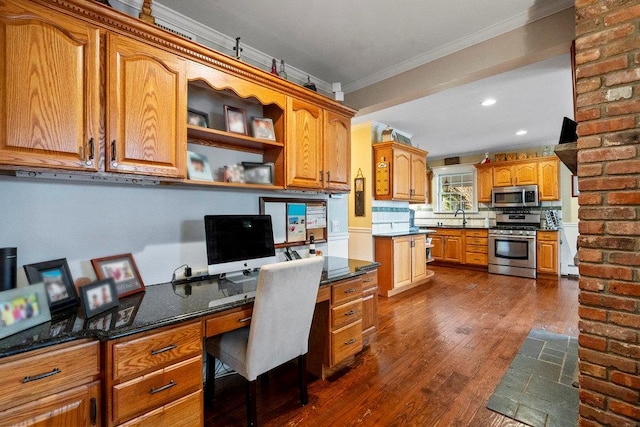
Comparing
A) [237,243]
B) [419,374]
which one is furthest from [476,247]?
[237,243]

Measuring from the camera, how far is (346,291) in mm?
2170

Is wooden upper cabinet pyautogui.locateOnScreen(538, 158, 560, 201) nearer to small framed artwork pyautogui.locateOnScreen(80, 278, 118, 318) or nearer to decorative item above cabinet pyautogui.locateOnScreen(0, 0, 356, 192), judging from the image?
decorative item above cabinet pyautogui.locateOnScreen(0, 0, 356, 192)

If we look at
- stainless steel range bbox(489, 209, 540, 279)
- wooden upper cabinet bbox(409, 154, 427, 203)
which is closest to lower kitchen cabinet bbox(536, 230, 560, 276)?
stainless steel range bbox(489, 209, 540, 279)

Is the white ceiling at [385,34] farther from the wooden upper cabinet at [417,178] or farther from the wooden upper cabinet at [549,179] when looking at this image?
the wooden upper cabinet at [549,179]

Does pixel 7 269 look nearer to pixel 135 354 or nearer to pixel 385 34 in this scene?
pixel 135 354

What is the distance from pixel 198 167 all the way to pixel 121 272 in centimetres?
74

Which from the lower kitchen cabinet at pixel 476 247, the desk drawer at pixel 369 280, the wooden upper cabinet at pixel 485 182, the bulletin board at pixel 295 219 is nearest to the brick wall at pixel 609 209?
the desk drawer at pixel 369 280

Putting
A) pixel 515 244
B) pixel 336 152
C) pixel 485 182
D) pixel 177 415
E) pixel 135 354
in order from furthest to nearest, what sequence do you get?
pixel 485 182
pixel 515 244
pixel 336 152
pixel 177 415
pixel 135 354

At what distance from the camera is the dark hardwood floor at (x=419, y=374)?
5.82ft

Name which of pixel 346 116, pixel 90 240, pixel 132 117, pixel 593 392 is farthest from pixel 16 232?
pixel 593 392

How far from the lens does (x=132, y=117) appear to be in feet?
4.87

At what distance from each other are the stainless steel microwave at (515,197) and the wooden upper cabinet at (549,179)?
0.37 ft

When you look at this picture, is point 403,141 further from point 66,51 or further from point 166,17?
point 66,51

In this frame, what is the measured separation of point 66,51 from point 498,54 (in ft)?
8.74
